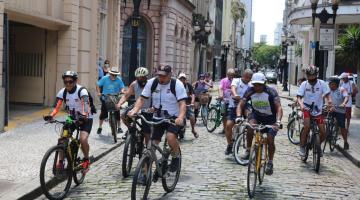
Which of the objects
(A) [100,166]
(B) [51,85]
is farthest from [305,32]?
(A) [100,166]

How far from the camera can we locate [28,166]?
30.2 ft

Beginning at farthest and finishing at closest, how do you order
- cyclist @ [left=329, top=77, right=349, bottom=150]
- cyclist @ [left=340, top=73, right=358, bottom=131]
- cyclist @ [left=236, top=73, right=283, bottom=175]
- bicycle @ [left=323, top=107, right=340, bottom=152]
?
1. cyclist @ [left=340, top=73, right=358, bottom=131]
2. cyclist @ [left=329, top=77, right=349, bottom=150]
3. bicycle @ [left=323, top=107, right=340, bottom=152]
4. cyclist @ [left=236, top=73, right=283, bottom=175]

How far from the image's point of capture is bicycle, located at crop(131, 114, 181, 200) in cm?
682

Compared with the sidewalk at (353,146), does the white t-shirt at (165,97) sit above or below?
above

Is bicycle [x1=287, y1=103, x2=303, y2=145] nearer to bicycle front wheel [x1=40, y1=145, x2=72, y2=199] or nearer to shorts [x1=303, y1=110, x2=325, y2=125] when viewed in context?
shorts [x1=303, y1=110, x2=325, y2=125]

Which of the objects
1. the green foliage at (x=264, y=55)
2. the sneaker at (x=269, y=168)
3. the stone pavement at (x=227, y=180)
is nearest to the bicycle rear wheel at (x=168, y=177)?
the stone pavement at (x=227, y=180)

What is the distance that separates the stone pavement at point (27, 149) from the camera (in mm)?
8031

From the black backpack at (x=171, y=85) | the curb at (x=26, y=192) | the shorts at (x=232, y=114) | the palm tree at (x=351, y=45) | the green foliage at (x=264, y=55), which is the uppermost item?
the green foliage at (x=264, y=55)

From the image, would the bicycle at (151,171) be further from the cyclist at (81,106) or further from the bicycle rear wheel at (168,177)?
the cyclist at (81,106)

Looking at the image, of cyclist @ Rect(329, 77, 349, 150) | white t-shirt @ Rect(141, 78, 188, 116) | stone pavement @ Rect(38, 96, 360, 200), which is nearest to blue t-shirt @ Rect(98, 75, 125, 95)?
stone pavement @ Rect(38, 96, 360, 200)

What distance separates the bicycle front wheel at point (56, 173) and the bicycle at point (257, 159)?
2441 mm

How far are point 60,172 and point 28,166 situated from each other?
1.85 metres

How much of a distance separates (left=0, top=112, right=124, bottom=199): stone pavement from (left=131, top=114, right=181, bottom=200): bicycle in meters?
1.61

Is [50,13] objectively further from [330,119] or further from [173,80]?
[173,80]
